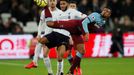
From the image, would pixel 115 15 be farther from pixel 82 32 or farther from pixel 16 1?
pixel 82 32

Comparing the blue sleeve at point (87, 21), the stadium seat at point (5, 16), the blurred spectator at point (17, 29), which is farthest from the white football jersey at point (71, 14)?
the stadium seat at point (5, 16)

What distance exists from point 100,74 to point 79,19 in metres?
2.19

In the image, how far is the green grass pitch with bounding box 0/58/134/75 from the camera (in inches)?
682

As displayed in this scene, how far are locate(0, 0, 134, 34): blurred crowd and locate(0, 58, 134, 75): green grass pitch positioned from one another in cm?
336

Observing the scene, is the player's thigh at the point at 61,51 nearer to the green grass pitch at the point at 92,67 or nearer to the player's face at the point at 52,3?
the player's face at the point at 52,3

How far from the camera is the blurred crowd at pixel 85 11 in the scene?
83.5 ft

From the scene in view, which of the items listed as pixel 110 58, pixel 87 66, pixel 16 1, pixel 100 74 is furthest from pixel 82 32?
pixel 16 1

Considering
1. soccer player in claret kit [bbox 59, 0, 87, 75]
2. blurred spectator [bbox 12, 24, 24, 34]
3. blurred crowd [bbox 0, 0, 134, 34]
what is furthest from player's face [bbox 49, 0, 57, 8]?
blurred crowd [bbox 0, 0, 134, 34]

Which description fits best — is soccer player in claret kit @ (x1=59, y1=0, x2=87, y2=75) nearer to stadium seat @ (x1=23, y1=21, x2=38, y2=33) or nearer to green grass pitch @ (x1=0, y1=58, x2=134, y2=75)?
green grass pitch @ (x1=0, y1=58, x2=134, y2=75)

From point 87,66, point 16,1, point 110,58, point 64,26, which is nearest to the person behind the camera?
point 64,26

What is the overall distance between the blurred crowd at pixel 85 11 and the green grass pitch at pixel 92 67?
336 cm

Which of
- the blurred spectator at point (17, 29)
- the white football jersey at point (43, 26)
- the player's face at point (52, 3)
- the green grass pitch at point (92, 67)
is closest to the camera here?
the player's face at point (52, 3)

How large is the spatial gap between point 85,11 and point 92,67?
20.1ft

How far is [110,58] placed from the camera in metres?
23.3
